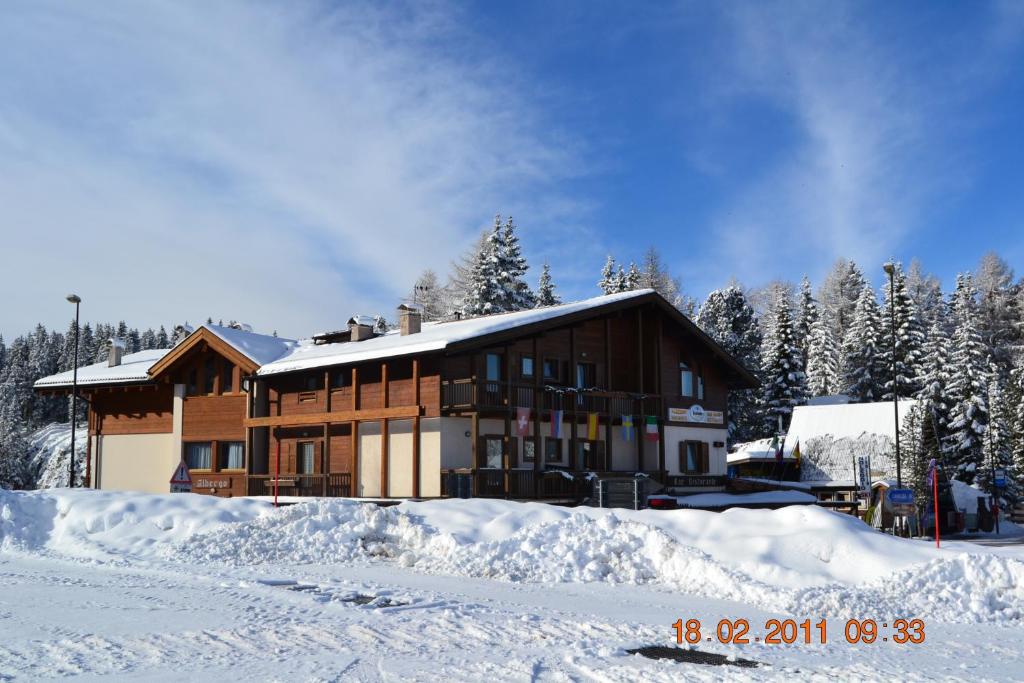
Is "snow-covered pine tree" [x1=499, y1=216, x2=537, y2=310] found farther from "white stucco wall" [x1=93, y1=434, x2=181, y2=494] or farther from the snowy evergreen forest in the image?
"white stucco wall" [x1=93, y1=434, x2=181, y2=494]

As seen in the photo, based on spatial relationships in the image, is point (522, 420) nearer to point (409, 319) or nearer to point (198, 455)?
point (409, 319)

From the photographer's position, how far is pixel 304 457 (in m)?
33.3

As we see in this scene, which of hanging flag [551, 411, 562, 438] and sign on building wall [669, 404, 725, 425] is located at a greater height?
sign on building wall [669, 404, 725, 425]

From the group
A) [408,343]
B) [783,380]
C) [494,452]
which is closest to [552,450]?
[494,452]

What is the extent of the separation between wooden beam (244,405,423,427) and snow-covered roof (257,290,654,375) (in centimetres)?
168

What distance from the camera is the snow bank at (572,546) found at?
12.4 meters

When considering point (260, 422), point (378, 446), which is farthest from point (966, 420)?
point (260, 422)

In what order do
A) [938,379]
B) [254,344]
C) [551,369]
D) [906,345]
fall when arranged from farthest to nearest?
[906,345], [938,379], [254,344], [551,369]

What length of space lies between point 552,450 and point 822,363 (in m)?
47.0

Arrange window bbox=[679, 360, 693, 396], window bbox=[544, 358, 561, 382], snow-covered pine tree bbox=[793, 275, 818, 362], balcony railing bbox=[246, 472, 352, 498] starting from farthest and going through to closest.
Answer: snow-covered pine tree bbox=[793, 275, 818, 362] → window bbox=[679, 360, 693, 396] → window bbox=[544, 358, 561, 382] → balcony railing bbox=[246, 472, 352, 498]

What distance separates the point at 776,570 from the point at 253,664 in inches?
313

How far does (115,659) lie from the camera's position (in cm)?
877

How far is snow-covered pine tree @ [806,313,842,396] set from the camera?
72750 millimetres

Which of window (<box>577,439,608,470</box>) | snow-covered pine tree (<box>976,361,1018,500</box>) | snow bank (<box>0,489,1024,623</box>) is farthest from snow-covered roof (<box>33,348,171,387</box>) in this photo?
snow-covered pine tree (<box>976,361,1018,500</box>)
